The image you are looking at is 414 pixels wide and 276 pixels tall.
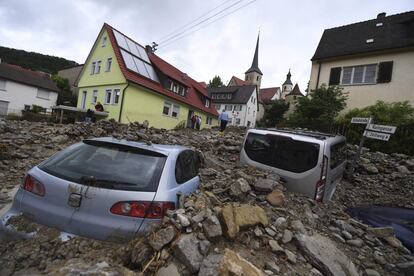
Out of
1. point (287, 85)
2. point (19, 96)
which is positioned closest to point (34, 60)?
point (19, 96)

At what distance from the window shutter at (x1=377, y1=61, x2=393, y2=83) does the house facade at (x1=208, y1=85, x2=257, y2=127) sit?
30817mm

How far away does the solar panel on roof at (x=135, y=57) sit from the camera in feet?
71.0

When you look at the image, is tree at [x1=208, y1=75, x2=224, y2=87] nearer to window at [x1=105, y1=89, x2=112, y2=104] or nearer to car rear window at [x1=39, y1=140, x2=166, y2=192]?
window at [x1=105, y1=89, x2=112, y2=104]

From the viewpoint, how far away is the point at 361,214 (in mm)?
4941

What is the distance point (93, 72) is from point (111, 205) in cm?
2522

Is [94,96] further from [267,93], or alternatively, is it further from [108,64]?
[267,93]

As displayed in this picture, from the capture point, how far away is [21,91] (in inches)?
1344

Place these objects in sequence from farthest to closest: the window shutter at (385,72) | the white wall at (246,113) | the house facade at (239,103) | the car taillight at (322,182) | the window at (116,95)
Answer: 1. the house facade at (239,103)
2. the white wall at (246,113)
3. the window at (116,95)
4. the window shutter at (385,72)
5. the car taillight at (322,182)

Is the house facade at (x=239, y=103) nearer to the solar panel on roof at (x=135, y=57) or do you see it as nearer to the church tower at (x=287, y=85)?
the solar panel on roof at (x=135, y=57)

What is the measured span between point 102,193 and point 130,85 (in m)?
19.3

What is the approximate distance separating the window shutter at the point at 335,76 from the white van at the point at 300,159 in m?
13.2

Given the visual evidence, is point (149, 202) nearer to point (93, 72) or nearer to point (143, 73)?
point (143, 73)

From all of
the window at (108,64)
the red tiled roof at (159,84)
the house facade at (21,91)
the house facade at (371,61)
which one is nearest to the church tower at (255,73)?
the red tiled roof at (159,84)

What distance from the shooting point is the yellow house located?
20.6 metres
